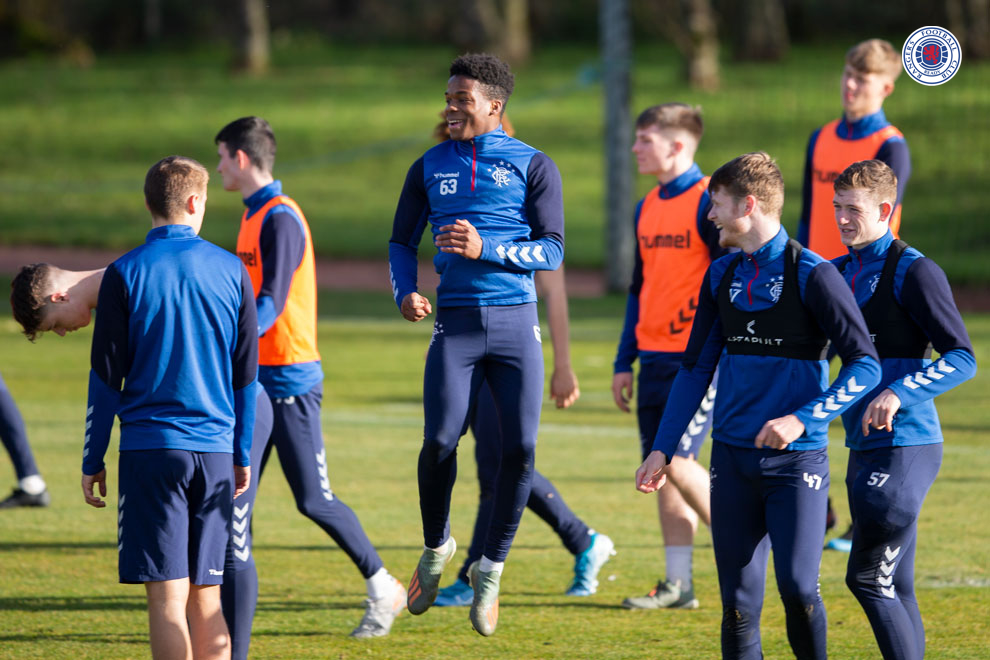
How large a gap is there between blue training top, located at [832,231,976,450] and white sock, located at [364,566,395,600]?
248 cm

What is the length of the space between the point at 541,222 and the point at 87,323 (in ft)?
6.35

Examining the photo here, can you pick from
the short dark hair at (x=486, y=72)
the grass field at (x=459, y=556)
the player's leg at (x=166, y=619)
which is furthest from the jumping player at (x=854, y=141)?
the player's leg at (x=166, y=619)

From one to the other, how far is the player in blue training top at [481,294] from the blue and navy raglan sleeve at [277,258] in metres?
0.59

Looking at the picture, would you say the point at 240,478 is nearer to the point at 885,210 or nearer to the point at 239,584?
the point at 239,584

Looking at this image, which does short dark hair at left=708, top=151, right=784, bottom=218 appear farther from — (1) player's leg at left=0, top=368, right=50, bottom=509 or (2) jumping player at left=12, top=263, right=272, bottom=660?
(1) player's leg at left=0, top=368, right=50, bottom=509

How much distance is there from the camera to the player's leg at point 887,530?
498 centimetres

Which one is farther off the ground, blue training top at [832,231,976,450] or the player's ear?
the player's ear

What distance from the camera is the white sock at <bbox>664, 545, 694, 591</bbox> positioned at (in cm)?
694

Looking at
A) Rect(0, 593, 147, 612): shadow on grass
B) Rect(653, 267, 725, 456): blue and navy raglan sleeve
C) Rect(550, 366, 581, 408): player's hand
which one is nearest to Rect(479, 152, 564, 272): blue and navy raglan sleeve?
A: Rect(653, 267, 725, 456): blue and navy raglan sleeve

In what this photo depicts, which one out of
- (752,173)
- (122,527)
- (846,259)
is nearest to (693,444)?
(846,259)

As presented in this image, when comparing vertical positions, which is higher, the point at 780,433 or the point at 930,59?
the point at 930,59

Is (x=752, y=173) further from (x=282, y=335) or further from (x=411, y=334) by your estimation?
(x=411, y=334)

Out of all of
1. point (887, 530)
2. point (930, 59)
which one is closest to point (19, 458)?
point (887, 530)

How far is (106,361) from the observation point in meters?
4.93
